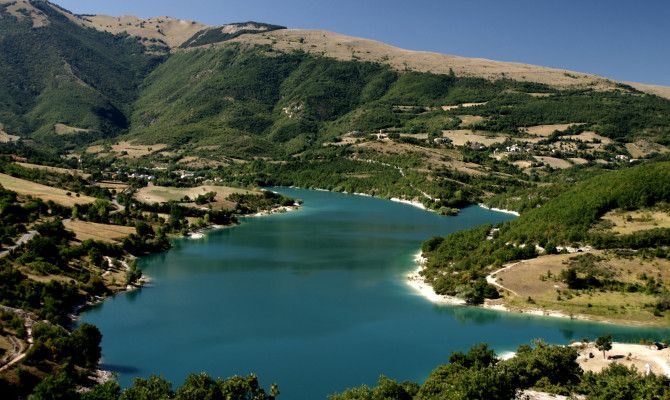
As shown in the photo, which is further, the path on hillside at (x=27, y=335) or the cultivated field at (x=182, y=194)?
the cultivated field at (x=182, y=194)

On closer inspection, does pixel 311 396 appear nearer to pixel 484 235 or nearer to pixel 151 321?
pixel 151 321

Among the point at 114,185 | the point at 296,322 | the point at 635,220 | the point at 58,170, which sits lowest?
the point at 296,322

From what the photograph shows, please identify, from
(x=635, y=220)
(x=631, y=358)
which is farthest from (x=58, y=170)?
(x=631, y=358)

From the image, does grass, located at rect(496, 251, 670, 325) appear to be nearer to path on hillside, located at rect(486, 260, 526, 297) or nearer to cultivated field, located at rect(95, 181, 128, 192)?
path on hillside, located at rect(486, 260, 526, 297)

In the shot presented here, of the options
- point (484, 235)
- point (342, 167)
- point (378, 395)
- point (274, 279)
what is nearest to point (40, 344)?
point (378, 395)

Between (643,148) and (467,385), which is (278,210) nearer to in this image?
(467,385)

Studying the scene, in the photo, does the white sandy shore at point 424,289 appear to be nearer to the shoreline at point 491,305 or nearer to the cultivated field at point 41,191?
the shoreline at point 491,305

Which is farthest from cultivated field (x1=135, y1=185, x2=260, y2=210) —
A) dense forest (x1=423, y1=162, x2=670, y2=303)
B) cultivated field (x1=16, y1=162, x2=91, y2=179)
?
dense forest (x1=423, y1=162, x2=670, y2=303)

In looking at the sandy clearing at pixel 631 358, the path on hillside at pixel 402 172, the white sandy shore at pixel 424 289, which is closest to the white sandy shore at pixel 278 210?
the path on hillside at pixel 402 172
